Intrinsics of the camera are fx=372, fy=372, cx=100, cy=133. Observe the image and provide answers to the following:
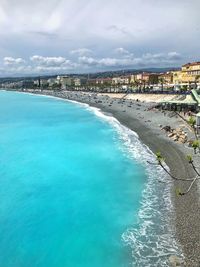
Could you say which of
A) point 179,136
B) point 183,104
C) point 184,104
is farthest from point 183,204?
point 183,104

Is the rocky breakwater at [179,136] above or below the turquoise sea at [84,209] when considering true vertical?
above

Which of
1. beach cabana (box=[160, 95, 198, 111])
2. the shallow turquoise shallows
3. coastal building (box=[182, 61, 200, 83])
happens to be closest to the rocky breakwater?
the shallow turquoise shallows

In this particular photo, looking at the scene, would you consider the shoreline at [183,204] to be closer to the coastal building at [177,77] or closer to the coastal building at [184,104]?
the coastal building at [184,104]

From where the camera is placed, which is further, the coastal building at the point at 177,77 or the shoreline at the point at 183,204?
the coastal building at the point at 177,77

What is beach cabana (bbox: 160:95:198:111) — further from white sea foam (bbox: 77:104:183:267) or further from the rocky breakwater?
white sea foam (bbox: 77:104:183:267)

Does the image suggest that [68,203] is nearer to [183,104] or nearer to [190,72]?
[183,104]

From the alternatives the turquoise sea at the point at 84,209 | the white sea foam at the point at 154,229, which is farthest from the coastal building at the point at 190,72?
the white sea foam at the point at 154,229

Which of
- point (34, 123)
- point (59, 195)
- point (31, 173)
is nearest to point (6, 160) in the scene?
point (31, 173)

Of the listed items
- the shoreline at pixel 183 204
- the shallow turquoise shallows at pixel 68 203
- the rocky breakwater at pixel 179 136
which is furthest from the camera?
the rocky breakwater at pixel 179 136
